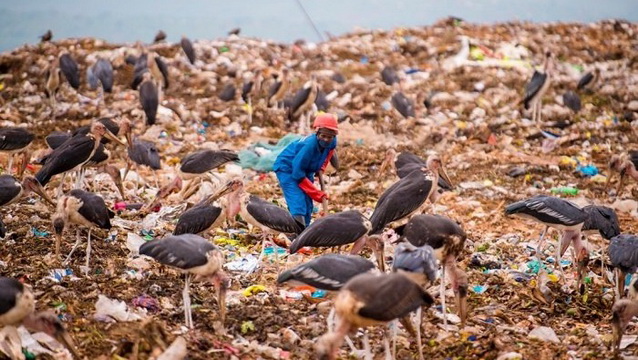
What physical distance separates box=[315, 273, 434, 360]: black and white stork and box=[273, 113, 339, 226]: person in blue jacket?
107 inches

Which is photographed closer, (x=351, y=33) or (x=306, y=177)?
(x=306, y=177)

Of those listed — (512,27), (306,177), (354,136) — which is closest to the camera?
(306,177)

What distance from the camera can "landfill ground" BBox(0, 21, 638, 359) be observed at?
220 inches

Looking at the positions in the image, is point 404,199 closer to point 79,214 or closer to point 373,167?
point 79,214

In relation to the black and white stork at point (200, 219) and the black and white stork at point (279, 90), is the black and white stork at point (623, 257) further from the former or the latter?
the black and white stork at point (279, 90)

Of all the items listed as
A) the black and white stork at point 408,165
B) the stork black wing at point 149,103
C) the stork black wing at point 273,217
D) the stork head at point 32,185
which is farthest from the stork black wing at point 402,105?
the stork head at point 32,185

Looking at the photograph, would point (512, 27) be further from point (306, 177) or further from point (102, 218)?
point (102, 218)

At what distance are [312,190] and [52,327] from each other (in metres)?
3.34

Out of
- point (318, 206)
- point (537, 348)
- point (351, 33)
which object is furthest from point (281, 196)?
point (351, 33)

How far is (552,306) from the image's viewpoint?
6.42 metres

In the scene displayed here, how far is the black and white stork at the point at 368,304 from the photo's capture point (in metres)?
4.37

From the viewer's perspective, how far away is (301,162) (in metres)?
7.31

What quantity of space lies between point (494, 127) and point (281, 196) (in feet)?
18.8

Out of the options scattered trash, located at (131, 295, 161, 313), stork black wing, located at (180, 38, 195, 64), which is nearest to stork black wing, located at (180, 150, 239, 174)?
scattered trash, located at (131, 295, 161, 313)
